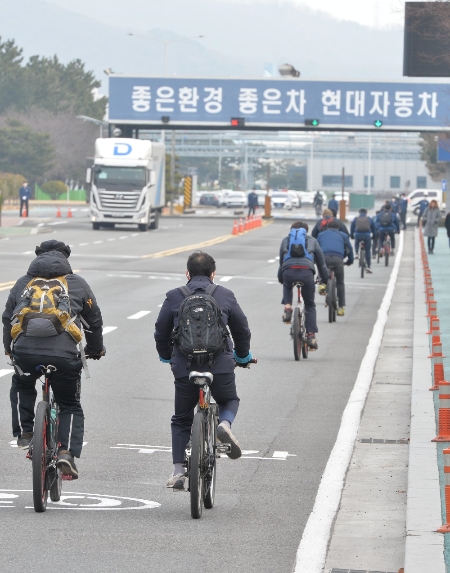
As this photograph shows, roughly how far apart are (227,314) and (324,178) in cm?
18632

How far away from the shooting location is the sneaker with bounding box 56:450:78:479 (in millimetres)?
7328

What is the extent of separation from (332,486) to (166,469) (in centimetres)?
122

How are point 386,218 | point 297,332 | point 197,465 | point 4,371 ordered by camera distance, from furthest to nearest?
point 386,218
point 297,332
point 4,371
point 197,465

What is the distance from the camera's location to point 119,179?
51.6 metres

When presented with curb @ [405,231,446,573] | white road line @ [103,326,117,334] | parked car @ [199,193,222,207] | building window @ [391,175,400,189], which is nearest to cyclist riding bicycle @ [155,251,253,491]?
curb @ [405,231,446,573]

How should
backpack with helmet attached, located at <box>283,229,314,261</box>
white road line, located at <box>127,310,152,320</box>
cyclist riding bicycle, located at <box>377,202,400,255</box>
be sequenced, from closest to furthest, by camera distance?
1. backpack with helmet attached, located at <box>283,229,314,261</box>
2. white road line, located at <box>127,310,152,320</box>
3. cyclist riding bicycle, located at <box>377,202,400,255</box>

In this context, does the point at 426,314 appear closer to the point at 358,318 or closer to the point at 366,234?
the point at 358,318

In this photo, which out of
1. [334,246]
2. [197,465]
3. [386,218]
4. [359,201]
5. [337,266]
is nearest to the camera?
[197,465]

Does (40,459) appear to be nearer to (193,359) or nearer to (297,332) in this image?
(193,359)

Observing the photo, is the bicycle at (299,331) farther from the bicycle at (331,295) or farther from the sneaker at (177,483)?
the sneaker at (177,483)

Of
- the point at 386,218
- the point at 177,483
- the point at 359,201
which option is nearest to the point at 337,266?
the point at 177,483

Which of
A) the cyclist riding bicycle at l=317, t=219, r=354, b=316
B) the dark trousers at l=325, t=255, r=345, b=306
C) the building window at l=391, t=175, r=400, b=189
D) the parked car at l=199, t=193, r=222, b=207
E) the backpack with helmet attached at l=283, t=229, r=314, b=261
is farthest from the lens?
the building window at l=391, t=175, r=400, b=189

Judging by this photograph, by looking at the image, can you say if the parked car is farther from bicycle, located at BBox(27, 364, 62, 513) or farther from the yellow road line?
bicycle, located at BBox(27, 364, 62, 513)

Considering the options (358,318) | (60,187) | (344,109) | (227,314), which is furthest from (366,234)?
(60,187)
